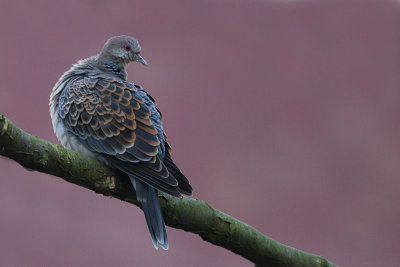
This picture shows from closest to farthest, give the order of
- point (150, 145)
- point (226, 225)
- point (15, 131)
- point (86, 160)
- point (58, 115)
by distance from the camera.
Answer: point (15, 131) → point (86, 160) → point (226, 225) → point (150, 145) → point (58, 115)

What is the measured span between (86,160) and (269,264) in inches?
29.6

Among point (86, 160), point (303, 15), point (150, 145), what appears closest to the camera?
point (86, 160)

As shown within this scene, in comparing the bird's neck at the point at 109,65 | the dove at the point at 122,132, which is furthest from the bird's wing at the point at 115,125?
the bird's neck at the point at 109,65

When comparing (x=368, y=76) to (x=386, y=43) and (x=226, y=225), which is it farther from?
(x=226, y=225)

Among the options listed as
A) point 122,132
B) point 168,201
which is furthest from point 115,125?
point 168,201

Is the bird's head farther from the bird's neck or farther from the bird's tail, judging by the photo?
the bird's tail

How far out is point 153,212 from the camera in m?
2.14

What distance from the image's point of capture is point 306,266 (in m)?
2.29

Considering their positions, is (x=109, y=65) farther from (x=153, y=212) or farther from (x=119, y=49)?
(x=153, y=212)

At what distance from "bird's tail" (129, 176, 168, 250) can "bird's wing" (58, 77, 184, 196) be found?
4cm

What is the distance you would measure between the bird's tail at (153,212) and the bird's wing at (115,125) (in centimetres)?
4

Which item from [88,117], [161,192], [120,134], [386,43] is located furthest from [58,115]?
[386,43]

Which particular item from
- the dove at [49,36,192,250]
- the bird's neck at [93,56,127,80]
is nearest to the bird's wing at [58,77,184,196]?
the dove at [49,36,192,250]

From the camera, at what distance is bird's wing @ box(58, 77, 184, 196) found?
228cm
